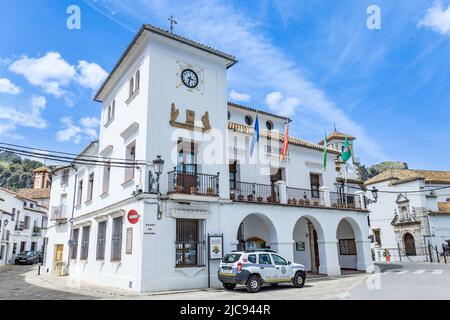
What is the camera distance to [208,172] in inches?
592

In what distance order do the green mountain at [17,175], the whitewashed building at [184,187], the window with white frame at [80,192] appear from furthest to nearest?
the green mountain at [17,175]
the window with white frame at [80,192]
the whitewashed building at [184,187]

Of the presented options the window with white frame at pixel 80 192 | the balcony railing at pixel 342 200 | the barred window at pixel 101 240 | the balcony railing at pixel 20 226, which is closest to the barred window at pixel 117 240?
the barred window at pixel 101 240

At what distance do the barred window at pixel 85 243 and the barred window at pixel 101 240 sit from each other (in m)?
2.18

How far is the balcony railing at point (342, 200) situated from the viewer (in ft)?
66.9

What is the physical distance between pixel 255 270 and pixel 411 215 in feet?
98.3

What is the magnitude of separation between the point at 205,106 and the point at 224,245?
6235 millimetres

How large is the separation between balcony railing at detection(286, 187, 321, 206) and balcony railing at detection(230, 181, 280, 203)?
0.79 metres

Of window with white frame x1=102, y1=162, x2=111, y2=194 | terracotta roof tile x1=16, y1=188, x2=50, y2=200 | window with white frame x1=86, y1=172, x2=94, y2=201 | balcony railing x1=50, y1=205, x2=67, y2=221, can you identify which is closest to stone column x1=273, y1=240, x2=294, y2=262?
window with white frame x1=102, y1=162, x2=111, y2=194

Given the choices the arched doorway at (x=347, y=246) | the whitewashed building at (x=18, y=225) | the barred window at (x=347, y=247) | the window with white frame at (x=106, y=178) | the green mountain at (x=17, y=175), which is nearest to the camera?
the window with white frame at (x=106, y=178)

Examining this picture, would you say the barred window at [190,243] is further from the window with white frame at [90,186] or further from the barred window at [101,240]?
the window with white frame at [90,186]

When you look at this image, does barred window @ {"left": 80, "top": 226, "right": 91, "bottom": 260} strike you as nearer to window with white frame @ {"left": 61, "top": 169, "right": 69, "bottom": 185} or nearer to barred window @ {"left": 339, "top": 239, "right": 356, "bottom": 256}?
window with white frame @ {"left": 61, "top": 169, "right": 69, "bottom": 185}

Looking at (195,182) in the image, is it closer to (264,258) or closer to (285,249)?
(264,258)

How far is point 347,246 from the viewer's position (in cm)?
2225

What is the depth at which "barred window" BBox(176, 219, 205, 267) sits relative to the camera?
1340 centimetres
